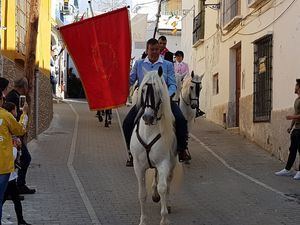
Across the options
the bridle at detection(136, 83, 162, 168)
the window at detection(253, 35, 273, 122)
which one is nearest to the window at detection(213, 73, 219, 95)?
the window at detection(253, 35, 273, 122)

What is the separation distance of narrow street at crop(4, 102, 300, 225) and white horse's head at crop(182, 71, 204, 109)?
4.92ft

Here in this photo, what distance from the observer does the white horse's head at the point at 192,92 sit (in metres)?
12.7

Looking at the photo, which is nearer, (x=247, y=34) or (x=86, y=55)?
(x=86, y=55)

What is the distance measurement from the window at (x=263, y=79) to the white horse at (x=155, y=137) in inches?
314

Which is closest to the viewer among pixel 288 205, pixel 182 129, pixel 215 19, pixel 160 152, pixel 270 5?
pixel 160 152

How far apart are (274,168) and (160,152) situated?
613 cm

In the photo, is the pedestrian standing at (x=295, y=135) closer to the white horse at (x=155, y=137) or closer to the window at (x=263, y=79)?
the window at (x=263, y=79)

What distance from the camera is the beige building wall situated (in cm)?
1332

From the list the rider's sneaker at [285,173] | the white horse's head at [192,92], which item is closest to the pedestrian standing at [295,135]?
→ the rider's sneaker at [285,173]

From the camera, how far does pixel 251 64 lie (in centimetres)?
1688

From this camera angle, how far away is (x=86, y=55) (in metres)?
9.45

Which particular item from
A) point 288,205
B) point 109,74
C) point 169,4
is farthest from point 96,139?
point 169,4

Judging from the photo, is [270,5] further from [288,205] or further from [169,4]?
[169,4]

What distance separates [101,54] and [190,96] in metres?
3.79
